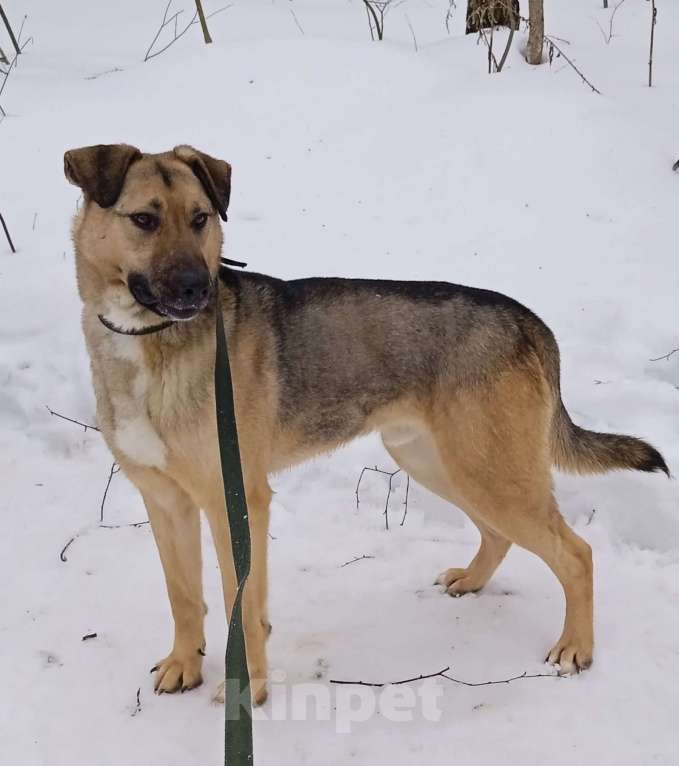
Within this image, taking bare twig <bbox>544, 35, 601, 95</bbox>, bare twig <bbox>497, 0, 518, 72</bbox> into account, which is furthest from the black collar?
bare twig <bbox>497, 0, 518, 72</bbox>

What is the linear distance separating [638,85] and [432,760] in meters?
7.01

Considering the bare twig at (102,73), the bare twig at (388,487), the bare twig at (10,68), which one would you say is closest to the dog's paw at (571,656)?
the bare twig at (388,487)

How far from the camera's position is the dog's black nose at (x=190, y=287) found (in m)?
2.78

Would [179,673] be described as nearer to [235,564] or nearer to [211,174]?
[235,564]

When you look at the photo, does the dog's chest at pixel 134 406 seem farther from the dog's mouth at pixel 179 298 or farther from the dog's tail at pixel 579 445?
the dog's tail at pixel 579 445

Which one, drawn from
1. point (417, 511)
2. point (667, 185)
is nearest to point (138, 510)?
point (417, 511)

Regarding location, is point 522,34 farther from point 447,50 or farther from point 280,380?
point 280,380

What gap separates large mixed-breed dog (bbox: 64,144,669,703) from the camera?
3055mm

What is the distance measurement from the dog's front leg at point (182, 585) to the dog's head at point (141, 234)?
0.84 metres

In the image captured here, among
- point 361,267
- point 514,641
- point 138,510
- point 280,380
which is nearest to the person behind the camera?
point 280,380

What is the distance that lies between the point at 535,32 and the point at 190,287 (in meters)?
6.62

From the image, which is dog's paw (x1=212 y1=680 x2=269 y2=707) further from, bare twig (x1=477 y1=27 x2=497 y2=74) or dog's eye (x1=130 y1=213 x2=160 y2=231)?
bare twig (x1=477 y1=27 x2=497 y2=74)

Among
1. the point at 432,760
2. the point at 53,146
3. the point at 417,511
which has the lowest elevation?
the point at 417,511

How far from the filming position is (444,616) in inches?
154
